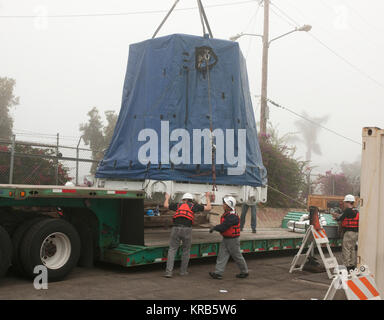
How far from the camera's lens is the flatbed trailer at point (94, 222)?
7539mm

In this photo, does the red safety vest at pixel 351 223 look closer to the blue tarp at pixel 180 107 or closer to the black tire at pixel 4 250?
the blue tarp at pixel 180 107

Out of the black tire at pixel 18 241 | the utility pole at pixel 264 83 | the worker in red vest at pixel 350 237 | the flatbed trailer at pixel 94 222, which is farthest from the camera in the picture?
the utility pole at pixel 264 83

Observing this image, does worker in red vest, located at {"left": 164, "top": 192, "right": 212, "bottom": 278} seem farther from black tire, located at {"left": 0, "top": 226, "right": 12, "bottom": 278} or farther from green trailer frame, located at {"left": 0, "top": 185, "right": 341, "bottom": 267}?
black tire, located at {"left": 0, "top": 226, "right": 12, "bottom": 278}

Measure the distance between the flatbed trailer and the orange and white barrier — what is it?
13.5ft

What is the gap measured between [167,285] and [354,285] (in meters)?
3.47

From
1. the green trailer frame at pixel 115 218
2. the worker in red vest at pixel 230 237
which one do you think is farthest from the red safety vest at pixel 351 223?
the green trailer frame at pixel 115 218

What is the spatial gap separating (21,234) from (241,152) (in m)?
4.70

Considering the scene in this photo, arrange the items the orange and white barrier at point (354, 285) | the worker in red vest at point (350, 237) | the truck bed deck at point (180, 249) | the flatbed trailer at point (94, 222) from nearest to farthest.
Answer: the orange and white barrier at point (354, 285), the flatbed trailer at point (94, 222), the truck bed deck at point (180, 249), the worker in red vest at point (350, 237)

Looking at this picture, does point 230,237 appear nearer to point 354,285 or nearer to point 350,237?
point 350,237

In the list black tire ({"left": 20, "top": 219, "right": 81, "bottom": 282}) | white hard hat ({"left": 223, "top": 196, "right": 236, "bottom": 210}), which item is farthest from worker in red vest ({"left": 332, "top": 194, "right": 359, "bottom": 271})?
black tire ({"left": 20, "top": 219, "right": 81, "bottom": 282})

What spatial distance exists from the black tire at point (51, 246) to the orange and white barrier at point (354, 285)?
14.3 feet

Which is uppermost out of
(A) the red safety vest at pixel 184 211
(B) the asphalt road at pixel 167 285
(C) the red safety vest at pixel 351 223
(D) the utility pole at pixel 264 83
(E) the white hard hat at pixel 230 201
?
(D) the utility pole at pixel 264 83

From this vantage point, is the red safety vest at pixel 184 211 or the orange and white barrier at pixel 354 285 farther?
the red safety vest at pixel 184 211
